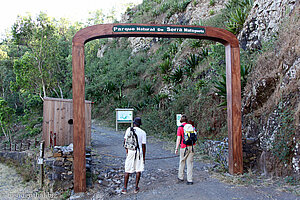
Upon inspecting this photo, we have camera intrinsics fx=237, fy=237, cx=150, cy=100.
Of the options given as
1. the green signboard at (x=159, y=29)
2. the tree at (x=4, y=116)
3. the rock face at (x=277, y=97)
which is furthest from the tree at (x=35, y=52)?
the rock face at (x=277, y=97)

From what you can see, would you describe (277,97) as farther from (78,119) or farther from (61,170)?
(61,170)

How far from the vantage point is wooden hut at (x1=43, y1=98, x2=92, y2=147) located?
26.9ft

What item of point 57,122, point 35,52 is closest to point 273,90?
point 57,122

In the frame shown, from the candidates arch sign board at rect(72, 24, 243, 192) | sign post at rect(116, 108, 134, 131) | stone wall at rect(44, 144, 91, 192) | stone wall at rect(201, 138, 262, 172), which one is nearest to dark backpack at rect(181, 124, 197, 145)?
arch sign board at rect(72, 24, 243, 192)

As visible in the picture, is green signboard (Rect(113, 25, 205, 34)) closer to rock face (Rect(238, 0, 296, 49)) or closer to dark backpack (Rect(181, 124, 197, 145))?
dark backpack (Rect(181, 124, 197, 145))

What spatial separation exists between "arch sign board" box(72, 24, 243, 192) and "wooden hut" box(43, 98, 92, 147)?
3.31m

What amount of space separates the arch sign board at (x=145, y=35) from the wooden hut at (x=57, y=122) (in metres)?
3.31

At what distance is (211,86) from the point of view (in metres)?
11.6

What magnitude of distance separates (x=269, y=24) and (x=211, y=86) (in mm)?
3615

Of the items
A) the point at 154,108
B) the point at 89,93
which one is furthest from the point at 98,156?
the point at 89,93

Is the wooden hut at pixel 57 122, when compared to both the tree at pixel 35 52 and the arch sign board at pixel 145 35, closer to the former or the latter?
the arch sign board at pixel 145 35

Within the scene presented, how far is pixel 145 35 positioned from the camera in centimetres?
579

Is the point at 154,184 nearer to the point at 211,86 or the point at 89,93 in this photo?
the point at 211,86

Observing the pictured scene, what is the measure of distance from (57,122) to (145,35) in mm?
4802
